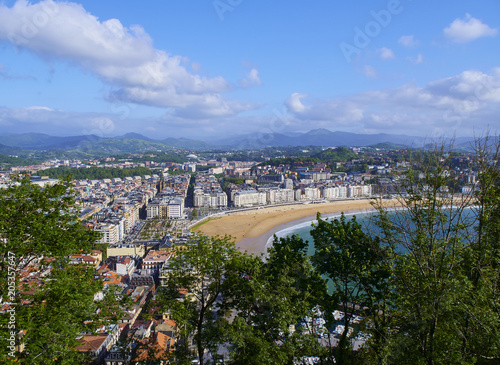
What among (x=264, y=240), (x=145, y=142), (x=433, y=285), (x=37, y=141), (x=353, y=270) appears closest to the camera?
(x=433, y=285)

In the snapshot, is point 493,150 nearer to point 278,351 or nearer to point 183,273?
point 278,351

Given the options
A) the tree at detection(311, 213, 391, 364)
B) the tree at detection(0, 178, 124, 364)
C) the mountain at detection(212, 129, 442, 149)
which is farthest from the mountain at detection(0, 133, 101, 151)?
the tree at detection(311, 213, 391, 364)

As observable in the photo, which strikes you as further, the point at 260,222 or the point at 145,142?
the point at 145,142

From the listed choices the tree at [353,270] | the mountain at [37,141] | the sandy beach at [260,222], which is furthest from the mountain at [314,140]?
the tree at [353,270]

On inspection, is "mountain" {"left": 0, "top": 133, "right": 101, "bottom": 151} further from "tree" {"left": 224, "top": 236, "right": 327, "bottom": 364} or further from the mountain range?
"tree" {"left": 224, "top": 236, "right": 327, "bottom": 364}

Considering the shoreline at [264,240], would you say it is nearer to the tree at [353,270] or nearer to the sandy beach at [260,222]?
Result: the sandy beach at [260,222]

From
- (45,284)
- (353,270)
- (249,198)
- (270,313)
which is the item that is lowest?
(249,198)

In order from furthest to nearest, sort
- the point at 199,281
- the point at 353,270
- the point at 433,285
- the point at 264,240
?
the point at 264,240 < the point at 353,270 < the point at 199,281 < the point at 433,285

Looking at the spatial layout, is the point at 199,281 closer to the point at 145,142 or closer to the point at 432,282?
the point at 432,282

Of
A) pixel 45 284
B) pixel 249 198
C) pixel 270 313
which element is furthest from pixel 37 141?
pixel 270 313
